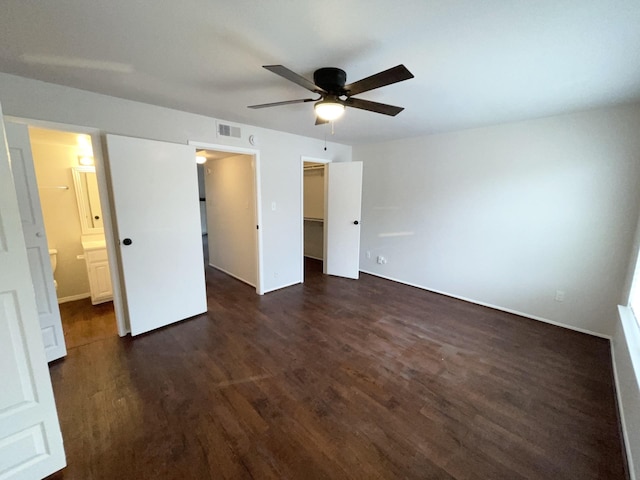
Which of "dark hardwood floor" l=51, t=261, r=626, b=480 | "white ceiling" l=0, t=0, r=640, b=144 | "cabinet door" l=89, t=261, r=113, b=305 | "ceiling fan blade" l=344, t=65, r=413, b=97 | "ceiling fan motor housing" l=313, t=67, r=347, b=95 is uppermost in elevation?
"white ceiling" l=0, t=0, r=640, b=144

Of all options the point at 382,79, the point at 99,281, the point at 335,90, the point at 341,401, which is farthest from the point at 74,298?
the point at 382,79

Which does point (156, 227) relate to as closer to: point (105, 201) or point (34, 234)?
point (105, 201)

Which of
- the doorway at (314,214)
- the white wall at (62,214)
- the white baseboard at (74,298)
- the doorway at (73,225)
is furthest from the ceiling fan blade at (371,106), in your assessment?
the white baseboard at (74,298)

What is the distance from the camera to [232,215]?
437 centimetres

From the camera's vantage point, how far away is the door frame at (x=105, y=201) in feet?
7.09

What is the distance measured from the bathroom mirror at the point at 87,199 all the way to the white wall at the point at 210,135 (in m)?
1.54

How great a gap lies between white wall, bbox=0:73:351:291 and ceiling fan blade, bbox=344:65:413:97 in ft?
6.61

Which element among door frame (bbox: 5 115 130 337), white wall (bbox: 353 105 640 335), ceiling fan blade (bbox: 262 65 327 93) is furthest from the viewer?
white wall (bbox: 353 105 640 335)

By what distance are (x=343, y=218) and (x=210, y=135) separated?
2368 mm

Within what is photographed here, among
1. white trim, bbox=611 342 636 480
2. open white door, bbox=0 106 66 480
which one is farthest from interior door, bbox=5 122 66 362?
white trim, bbox=611 342 636 480

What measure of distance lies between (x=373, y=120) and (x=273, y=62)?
163cm

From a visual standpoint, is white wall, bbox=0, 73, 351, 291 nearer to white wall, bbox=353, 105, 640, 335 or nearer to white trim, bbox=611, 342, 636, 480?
white wall, bbox=353, 105, 640, 335

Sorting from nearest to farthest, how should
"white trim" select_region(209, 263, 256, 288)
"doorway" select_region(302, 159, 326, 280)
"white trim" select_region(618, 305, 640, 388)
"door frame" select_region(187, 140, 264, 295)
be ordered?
"white trim" select_region(618, 305, 640, 388), "door frame" select_region(187, 140, 264, 295), "white trim" select_region(209, 263, 256, 288), "doorway" select_region(302, 159, 326, 280)

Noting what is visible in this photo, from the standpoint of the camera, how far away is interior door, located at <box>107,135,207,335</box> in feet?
8.00
